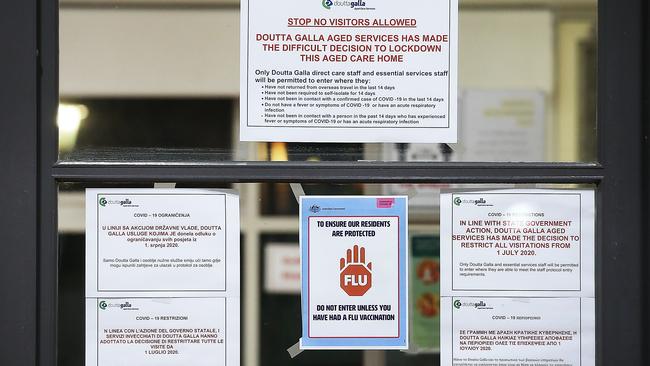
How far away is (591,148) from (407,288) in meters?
Answer: 0.50

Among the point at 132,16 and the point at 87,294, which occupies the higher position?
the point at 132,16

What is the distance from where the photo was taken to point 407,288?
1.86 m

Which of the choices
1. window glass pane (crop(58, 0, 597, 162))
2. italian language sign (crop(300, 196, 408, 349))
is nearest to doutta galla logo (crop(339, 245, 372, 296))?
italian language sign (crop(300, 196, 408, 349))

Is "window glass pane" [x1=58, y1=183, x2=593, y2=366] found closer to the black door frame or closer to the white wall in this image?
the black door frame

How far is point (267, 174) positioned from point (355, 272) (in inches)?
11.0

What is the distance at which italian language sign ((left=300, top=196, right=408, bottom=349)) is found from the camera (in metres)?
1.84

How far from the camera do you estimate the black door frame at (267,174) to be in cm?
182

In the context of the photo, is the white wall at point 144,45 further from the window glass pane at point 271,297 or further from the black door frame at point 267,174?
the window glass pane at point 271,297

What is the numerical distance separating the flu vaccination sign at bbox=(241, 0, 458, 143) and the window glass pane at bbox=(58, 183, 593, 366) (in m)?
0.12

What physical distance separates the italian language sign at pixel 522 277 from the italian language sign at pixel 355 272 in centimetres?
10

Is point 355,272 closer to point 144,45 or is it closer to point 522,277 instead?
point 522,277
